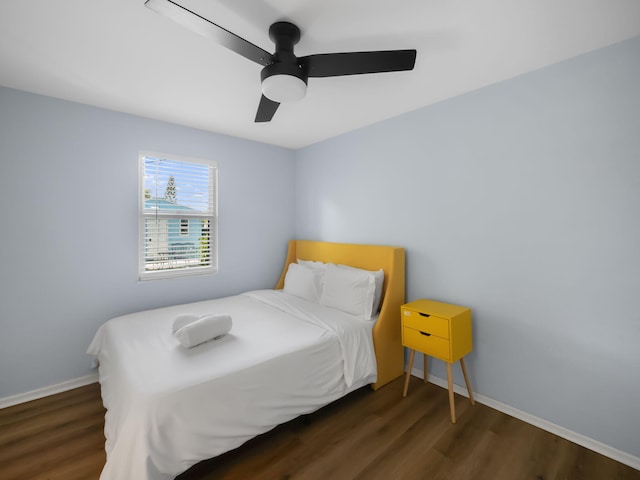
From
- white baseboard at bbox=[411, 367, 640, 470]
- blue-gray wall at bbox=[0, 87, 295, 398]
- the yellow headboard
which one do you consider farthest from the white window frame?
white baseboard at bbox=[411, 367, 640, 470]

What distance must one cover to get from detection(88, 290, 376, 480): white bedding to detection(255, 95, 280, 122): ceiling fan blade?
→ 1.60 m

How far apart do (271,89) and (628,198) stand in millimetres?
2135

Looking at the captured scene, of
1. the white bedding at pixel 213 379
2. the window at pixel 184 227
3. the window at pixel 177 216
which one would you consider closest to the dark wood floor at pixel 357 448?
the white bedding at pixel 213 379

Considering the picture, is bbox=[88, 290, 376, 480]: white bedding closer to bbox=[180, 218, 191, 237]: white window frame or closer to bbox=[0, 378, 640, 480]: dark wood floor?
bbox=[0, 378, 640, 480]: dark wood floor

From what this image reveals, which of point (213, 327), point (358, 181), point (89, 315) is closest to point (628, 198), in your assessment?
point (358, 181)

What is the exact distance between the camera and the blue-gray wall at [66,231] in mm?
2215

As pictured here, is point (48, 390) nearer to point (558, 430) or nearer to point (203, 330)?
point (203, 330)

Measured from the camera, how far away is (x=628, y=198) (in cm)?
164

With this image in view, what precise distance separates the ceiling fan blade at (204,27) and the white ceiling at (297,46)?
0.18 metres

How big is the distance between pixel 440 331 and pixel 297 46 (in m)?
2.11

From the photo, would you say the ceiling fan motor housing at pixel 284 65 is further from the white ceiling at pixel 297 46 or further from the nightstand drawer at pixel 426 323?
the nightstand drawer at pixel 426 323

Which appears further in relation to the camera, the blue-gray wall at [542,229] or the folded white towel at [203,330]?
the folded white towel at [203,330]

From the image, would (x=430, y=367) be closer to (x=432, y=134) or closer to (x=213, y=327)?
(x=213, y=327)

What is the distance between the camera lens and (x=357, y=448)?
5.82ft
